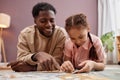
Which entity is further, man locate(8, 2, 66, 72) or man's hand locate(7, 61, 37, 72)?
man locate(8, 2, 66, 72)

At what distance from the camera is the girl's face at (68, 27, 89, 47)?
1143mm

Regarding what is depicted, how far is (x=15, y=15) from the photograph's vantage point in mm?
4105

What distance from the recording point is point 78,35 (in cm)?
114

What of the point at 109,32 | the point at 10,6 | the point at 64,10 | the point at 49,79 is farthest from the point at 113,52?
the point at 49,79

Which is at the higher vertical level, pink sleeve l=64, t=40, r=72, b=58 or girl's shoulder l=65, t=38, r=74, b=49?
girl's shoulder l=65, t=38, r=74, b=49

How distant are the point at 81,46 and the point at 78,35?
85mm

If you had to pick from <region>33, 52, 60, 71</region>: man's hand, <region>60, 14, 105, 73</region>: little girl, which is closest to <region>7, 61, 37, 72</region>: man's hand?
<region>33, 52, 60, 71</region>: man's hand

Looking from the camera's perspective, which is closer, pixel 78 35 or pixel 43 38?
pixel 78 35

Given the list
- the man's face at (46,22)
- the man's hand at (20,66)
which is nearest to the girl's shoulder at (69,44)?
the man's face at (46,22)

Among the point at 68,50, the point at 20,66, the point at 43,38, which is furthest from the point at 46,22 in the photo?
the point at 20,66

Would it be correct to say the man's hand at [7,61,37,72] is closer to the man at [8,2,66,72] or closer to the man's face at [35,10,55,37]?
the man at [8,2,66,72]

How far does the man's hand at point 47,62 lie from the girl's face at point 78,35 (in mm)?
153

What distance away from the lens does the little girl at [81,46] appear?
1.15 metres

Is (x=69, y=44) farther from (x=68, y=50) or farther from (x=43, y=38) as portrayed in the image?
(x=43, y=38)
